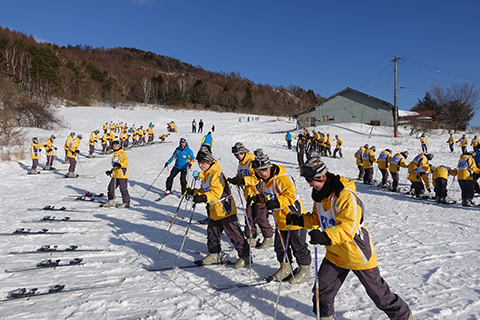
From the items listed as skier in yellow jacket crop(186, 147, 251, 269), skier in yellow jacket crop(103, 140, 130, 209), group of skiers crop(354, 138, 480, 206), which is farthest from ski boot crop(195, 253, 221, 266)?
group of skiers crop(354, 138, 480, 206)

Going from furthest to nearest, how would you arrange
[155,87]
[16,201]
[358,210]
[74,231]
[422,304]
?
[155,87]
[16,201]
[74,231]
[422,304]
[358,210]

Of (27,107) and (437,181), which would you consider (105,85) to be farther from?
(437,181)

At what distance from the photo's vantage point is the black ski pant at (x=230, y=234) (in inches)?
167

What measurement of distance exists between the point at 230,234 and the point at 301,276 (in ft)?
4.05

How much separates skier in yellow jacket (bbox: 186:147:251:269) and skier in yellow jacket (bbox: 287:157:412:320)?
1.77m

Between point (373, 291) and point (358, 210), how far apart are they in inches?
32.7

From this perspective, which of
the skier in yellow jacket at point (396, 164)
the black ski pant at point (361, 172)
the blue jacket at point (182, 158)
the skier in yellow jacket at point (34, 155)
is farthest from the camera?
the skier in yellow jacket at point (34, 155)

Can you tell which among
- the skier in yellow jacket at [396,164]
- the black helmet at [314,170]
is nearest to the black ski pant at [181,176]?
the black helmet at [314,170]

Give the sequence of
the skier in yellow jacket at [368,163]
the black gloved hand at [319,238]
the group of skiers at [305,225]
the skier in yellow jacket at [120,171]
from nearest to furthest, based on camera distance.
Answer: the black gloved hand at [319,238], the group of skiers at [305,225], the skier in yellow jacket at [120,171], the skier in yellow jacket at [368,163]

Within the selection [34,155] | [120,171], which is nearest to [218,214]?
[120,171]

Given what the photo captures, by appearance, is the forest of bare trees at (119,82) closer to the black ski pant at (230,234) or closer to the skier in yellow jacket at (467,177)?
the black ski pant at (230,234)

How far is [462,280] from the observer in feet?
12.2

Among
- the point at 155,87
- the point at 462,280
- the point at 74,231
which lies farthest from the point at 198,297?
the point at 155,87

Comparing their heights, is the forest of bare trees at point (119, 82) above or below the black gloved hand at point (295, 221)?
A: above
